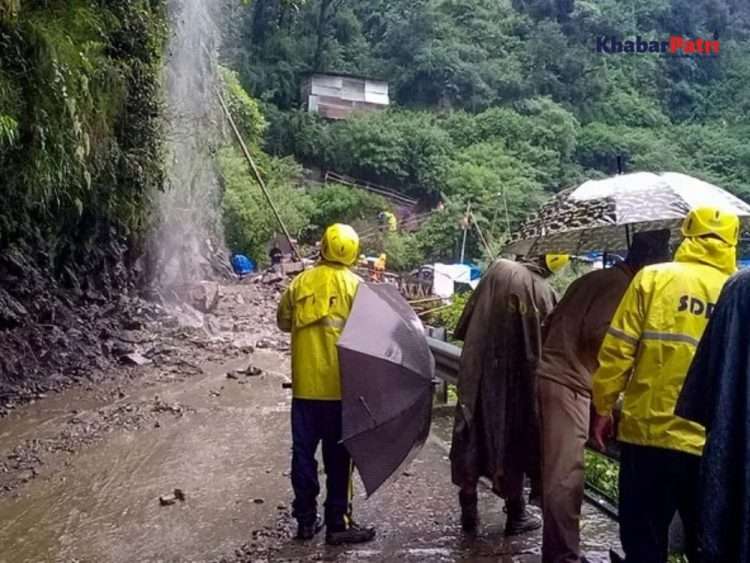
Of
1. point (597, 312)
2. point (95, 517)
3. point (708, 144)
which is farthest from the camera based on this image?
point (708, 144)

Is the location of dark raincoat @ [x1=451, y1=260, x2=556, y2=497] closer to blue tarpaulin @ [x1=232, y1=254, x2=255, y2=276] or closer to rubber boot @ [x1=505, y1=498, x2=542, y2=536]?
rubber boot @ [x1=505, y1=498, x2=542, y2=536]

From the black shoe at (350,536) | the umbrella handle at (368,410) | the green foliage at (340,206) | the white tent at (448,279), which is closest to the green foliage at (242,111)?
the green foliage at (340,206)

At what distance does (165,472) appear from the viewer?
646 centimetres

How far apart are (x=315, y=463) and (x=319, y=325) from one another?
0.83m

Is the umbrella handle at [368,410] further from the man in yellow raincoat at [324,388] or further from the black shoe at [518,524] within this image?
the black shoe at [518,524]

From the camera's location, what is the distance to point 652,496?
312cm

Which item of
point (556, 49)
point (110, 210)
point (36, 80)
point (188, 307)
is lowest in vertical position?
point (188, 307)

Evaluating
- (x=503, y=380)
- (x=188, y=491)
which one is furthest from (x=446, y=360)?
(x=188, y=491)

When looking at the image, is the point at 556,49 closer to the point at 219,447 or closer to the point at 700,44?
the point at 700,44

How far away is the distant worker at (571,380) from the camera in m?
3.79

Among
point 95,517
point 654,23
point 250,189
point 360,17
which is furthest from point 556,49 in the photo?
point 95,517

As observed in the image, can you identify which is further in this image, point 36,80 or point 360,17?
point 360,17

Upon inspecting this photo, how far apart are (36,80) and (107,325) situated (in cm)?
582

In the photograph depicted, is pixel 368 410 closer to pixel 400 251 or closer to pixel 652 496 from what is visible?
pixel 652 496
